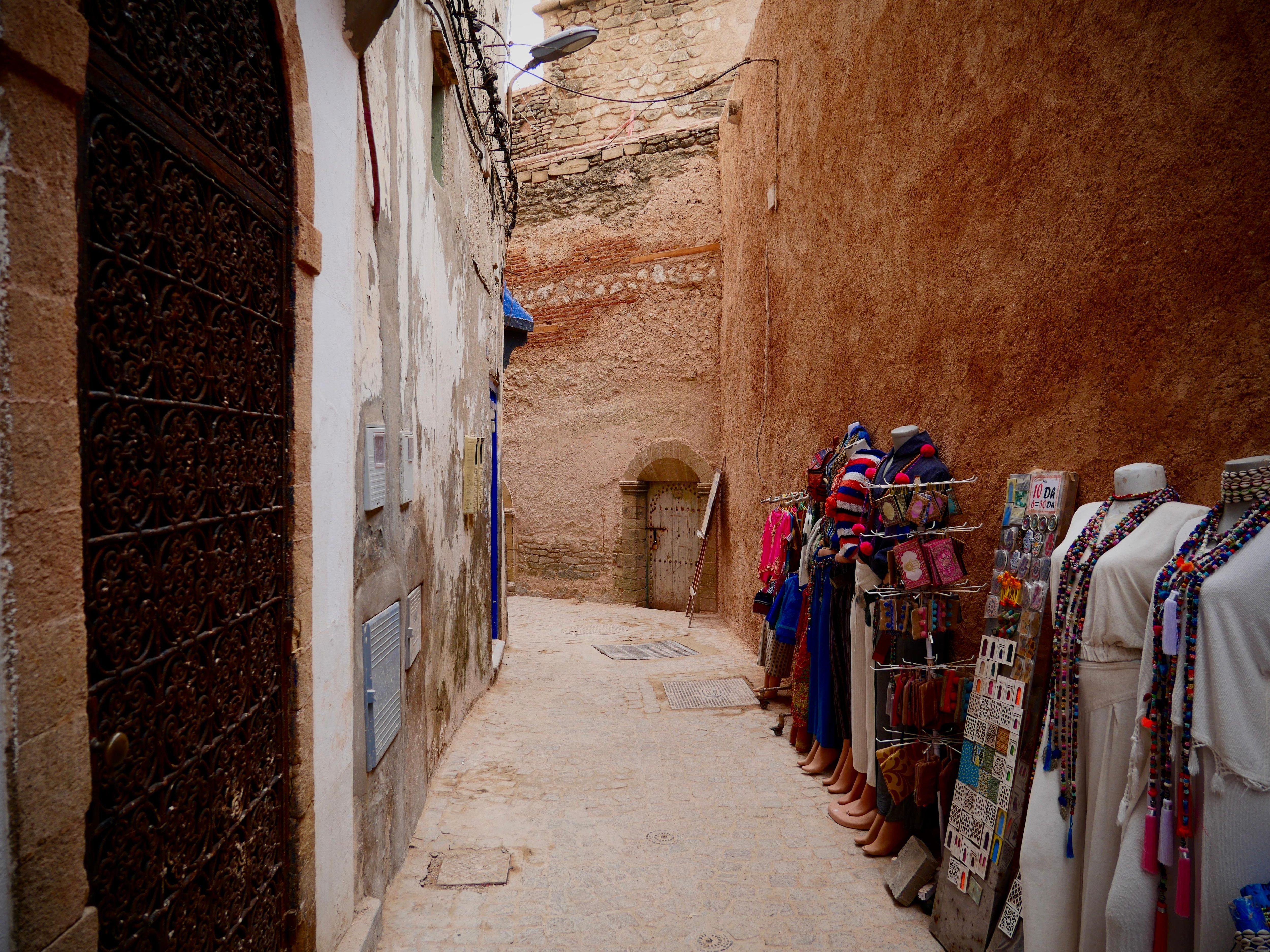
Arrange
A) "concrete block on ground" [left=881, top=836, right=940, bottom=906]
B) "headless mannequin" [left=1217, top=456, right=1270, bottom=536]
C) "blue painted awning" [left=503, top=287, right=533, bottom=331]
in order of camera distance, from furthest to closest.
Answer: "blue painted awning" [left=503, top=287, right=533, bottom=331]
"concrete block on ground" [left=881, top=836, right=940, bottom=906]
"headless mannequin" [left=1217, top=456, right=1270, bottom=536]

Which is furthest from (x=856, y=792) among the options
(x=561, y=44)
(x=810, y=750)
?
(x=561, y=44)

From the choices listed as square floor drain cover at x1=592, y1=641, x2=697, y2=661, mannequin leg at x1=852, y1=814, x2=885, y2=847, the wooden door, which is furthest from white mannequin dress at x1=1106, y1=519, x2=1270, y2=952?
the wooden door

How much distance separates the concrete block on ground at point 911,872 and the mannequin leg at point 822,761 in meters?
1.14

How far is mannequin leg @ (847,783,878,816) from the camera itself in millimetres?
3613

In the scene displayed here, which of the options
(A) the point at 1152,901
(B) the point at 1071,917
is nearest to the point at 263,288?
(A) the point at 1152,901

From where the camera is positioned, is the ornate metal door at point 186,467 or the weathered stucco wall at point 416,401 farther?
the weathered stucco wall at point 416,401

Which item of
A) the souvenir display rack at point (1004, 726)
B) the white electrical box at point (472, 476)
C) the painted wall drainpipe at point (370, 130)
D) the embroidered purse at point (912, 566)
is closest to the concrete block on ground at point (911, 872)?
the souvenir display rack at point (1004, 726)

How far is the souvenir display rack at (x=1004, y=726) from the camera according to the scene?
246 centimetres

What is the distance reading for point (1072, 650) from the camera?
2.19m

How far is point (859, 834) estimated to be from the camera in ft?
11.4

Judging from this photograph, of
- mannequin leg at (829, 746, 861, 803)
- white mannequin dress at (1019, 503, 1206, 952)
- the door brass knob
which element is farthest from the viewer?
mannequin leg at (829, 746, 861, 803)

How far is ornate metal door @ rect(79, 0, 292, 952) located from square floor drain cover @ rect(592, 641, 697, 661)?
17.5ft

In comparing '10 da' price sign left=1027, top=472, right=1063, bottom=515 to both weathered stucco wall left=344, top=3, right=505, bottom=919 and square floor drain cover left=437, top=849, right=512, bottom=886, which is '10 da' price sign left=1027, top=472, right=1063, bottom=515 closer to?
weathered stucco wall left=344, top=3, right=505, bottom=919

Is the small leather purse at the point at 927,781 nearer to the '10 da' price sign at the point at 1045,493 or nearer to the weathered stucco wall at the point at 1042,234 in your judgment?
the weathered stucco wall at the point at 1042,234
